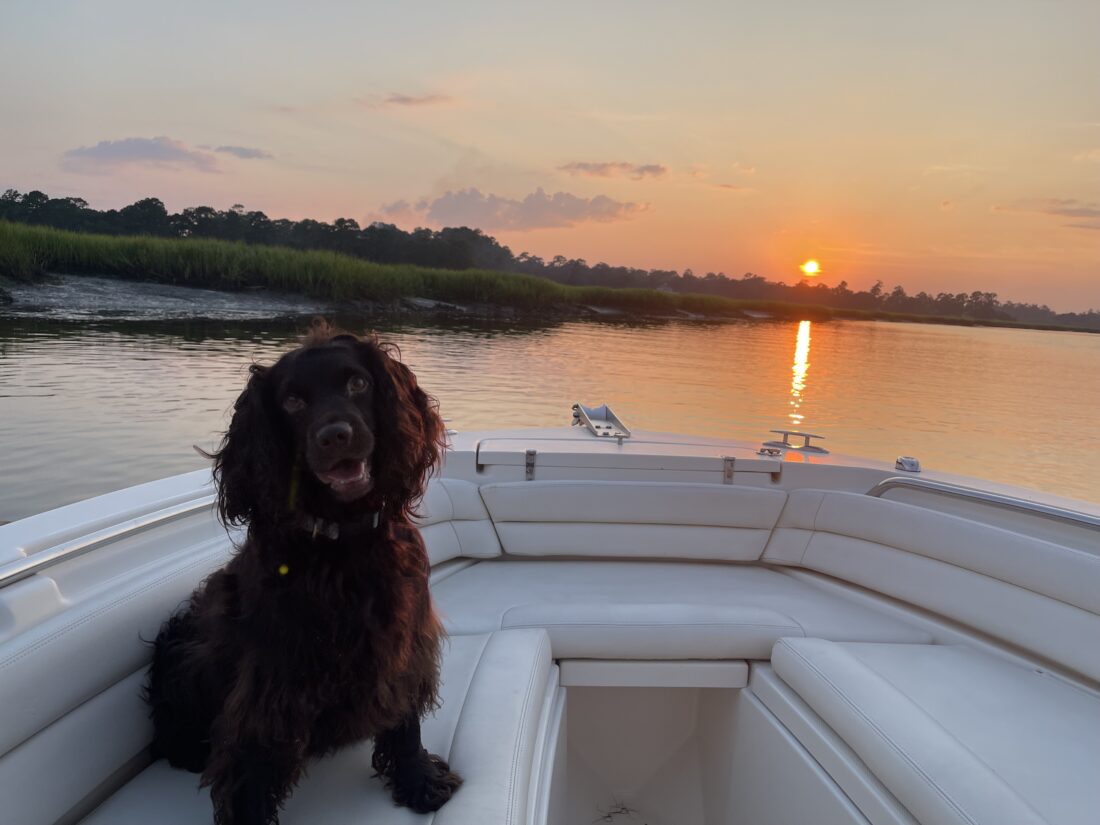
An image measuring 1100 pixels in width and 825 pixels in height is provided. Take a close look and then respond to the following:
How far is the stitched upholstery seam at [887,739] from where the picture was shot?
4.56 feet

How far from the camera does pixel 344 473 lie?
4.04ft

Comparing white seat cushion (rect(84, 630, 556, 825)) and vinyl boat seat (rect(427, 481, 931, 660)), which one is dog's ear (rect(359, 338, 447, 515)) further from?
vinyl boat seat (rect(427, 481, 931, 660))

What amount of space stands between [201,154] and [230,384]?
754cm

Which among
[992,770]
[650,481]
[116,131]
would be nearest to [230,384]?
[116,131]

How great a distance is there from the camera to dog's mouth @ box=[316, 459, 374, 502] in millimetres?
1223

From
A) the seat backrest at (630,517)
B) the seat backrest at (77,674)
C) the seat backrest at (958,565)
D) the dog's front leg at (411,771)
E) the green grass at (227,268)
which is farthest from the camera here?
the green grass at (227,268)

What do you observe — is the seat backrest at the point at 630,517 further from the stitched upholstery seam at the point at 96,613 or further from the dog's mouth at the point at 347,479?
the dog's mouth at the point at 347,479

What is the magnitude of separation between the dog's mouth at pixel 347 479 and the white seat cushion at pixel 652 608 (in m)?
1.11

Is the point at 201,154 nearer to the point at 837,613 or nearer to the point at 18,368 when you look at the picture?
the point at 18,368

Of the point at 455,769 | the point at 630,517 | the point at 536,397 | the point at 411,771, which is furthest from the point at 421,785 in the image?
the point at 536,397

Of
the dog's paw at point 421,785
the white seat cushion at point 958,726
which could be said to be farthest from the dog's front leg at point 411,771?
the white seat cushion at point 958,726

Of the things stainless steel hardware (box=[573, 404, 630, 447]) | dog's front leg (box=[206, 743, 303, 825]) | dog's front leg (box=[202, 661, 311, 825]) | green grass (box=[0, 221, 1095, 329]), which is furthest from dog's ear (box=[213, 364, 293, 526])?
green grass (box=[0, 221, 1095, 329])

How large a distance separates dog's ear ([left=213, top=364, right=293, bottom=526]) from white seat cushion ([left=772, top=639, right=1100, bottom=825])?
1405 mm

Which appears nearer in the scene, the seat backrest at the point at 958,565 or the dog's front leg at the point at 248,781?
the dog's front leg at the point at 248,781
